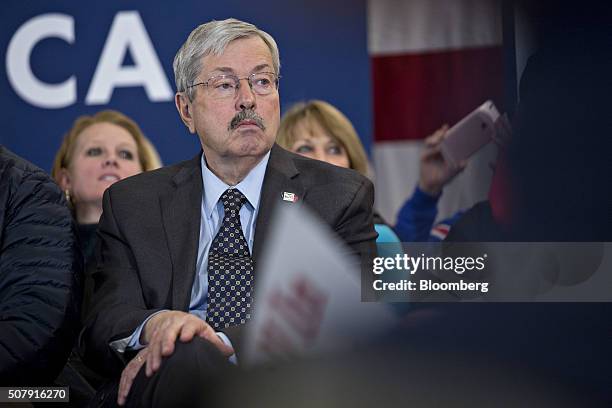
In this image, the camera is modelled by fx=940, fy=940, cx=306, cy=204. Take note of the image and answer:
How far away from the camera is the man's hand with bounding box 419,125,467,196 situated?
3.85 metres

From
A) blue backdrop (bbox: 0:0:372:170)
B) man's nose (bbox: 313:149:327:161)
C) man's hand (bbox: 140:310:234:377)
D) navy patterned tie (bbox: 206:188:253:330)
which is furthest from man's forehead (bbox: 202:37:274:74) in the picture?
blue backdrop (bbox: 0:0:372:170)

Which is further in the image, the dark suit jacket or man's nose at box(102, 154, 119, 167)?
man's nose at box(102, 154, 119, 167)

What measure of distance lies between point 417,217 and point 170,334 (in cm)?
209

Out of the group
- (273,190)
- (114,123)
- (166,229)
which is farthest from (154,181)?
(114,123)

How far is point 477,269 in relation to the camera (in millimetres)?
2168

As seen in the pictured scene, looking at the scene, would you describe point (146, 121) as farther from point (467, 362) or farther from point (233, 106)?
point (467, 362)

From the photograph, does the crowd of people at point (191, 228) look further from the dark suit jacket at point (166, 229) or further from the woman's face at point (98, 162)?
the woman's face at point (98, 162)

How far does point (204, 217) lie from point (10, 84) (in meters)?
1.89

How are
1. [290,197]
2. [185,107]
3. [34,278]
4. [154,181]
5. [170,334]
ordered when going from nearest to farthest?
[170,334] → [34,278] → [290,197] → [154,181] → [185,107]

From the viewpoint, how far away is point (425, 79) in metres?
3.89

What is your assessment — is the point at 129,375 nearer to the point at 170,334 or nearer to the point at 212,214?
the point at 170,334

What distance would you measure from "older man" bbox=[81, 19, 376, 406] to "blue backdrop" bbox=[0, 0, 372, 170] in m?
1.41

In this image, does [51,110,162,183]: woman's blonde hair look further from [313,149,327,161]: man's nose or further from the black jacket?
the black jacket

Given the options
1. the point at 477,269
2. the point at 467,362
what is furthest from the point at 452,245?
the point at 467,362
